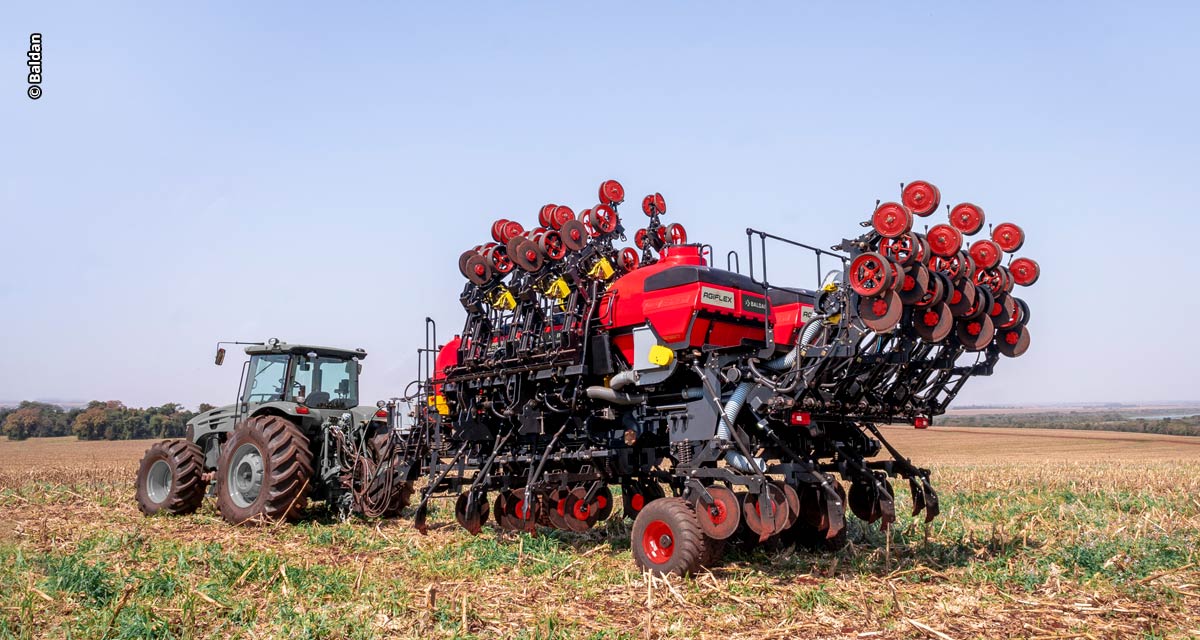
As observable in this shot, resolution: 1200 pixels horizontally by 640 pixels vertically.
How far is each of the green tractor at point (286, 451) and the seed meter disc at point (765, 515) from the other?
18.6 ft

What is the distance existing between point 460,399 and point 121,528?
4.57 meters

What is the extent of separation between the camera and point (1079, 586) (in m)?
7.74

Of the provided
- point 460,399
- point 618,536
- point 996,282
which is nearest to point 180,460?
point 460,399

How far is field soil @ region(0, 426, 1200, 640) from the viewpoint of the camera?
6.36m

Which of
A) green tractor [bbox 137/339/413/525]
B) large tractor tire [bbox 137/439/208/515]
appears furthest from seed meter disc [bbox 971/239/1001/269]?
large tractor tire [bbox 137/439/208/515]

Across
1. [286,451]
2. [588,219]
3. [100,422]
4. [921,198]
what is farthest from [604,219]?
[100,422]

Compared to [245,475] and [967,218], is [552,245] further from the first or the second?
[245,475]

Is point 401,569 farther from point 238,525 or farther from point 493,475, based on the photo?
point 238,525

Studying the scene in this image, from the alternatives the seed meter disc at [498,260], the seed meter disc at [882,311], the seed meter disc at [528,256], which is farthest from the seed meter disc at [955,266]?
the seed meter disc at [498,260]

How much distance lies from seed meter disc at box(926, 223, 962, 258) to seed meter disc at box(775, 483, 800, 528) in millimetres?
2565

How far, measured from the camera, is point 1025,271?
909cm

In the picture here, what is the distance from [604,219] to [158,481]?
8.29m

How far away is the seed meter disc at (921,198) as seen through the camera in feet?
26.8

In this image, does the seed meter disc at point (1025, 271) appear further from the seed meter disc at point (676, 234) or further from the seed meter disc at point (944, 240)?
the seed meter disc at point (676, 234)
